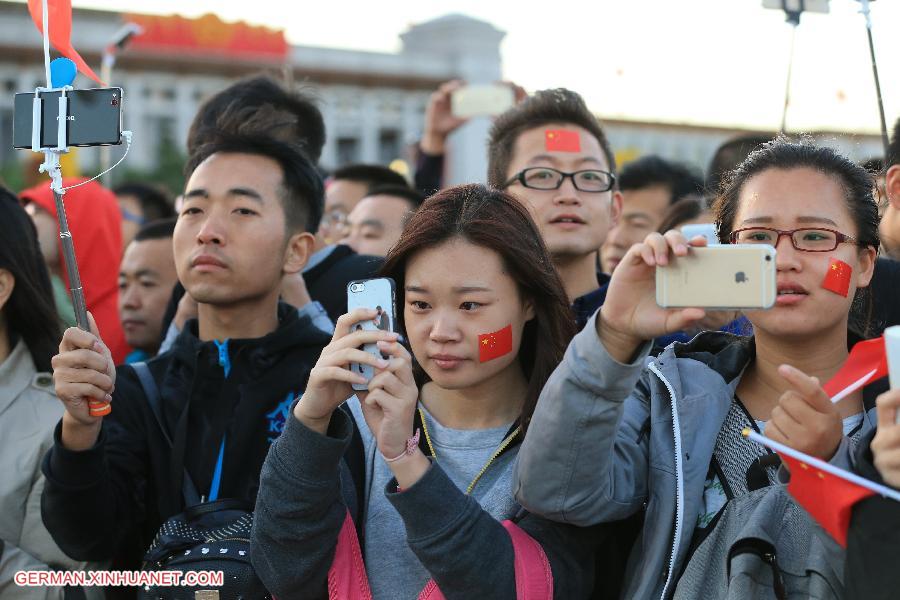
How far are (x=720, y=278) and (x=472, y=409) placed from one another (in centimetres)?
84

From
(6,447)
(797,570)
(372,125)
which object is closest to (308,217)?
(6,447)

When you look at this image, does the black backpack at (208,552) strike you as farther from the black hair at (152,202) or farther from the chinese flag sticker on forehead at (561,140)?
the black hair at (152,202)

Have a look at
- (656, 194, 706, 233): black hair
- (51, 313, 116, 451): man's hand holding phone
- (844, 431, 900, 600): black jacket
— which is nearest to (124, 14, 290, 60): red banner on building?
(656, 194, 706, 233): black hair

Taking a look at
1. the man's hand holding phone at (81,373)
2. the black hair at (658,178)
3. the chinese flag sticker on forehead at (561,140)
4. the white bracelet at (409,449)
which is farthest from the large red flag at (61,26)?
the black hair at (658,178)

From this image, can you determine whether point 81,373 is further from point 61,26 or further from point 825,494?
point 825,494

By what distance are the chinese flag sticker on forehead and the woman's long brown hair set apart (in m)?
1.26

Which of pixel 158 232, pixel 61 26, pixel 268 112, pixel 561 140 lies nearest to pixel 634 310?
pixel 61 26

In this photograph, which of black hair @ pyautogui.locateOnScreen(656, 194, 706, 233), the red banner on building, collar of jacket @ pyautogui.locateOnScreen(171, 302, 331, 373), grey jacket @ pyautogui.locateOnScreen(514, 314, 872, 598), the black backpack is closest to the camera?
grey jacket @ pyautogui.locateOnScreen(514, 314, 872, 598)

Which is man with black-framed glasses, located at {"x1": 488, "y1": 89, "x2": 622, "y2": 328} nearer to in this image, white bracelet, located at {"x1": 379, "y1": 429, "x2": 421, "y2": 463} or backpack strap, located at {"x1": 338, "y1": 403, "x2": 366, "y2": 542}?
backpack strap, located at {"x1": 338, "y1": 403, "x2": 366, "y2": 542}

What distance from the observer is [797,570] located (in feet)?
7.19

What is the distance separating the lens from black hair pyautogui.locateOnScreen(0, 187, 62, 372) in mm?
3482

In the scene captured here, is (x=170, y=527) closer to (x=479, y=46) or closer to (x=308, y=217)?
(x=308, y=217)

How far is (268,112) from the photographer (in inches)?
174

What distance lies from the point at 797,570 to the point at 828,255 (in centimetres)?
68
